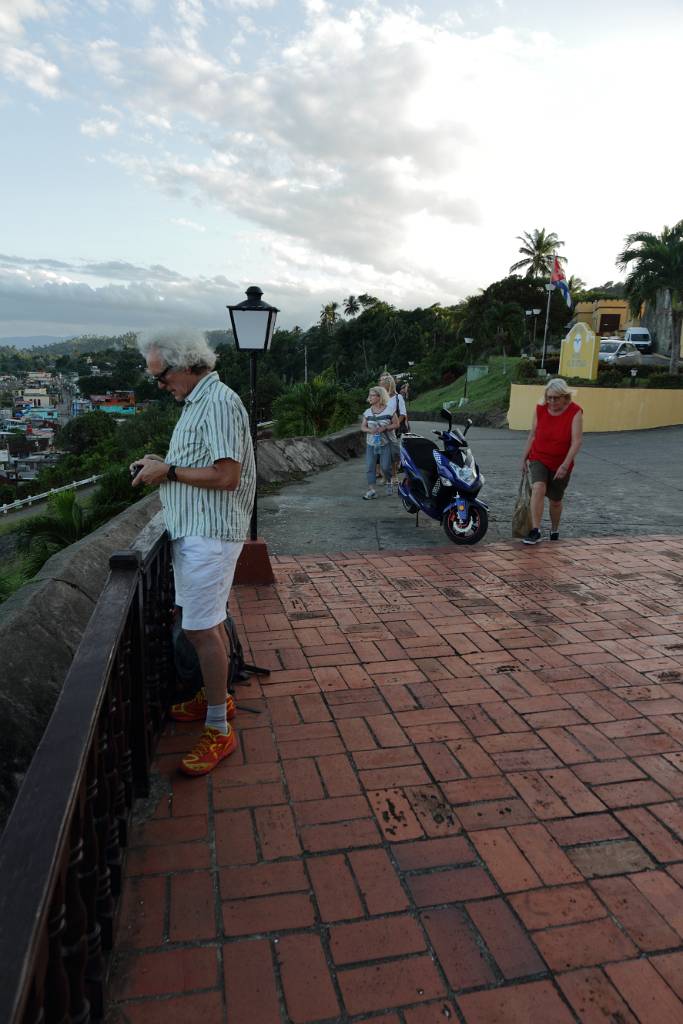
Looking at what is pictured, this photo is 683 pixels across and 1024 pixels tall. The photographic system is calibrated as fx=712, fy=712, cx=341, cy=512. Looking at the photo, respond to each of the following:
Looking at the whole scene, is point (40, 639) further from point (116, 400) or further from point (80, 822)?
point (116, 400)

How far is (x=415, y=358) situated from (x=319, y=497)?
61.3 metres

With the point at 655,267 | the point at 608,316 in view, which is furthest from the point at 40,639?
the point at 608,316

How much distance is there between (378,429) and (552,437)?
2490 mm

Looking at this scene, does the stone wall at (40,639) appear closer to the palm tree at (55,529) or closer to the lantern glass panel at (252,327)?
the lantern glass panel at (252,327)

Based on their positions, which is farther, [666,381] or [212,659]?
[666,381]

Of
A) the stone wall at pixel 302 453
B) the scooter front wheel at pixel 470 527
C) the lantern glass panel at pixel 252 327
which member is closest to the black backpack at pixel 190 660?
the lantern glass panel at pixel 252 327

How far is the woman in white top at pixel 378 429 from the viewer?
782 centimetres

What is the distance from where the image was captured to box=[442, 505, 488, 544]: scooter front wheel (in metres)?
6.09

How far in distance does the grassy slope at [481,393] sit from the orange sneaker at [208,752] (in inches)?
1190

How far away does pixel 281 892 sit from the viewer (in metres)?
2.07

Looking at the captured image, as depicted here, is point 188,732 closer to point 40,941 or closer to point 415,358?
point 40,941

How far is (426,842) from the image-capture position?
2.28 meters

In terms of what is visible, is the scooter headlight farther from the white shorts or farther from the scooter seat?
the white shorts

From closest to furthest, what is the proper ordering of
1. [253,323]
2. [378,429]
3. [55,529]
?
[253,323]
[55,529]
[378,429]
